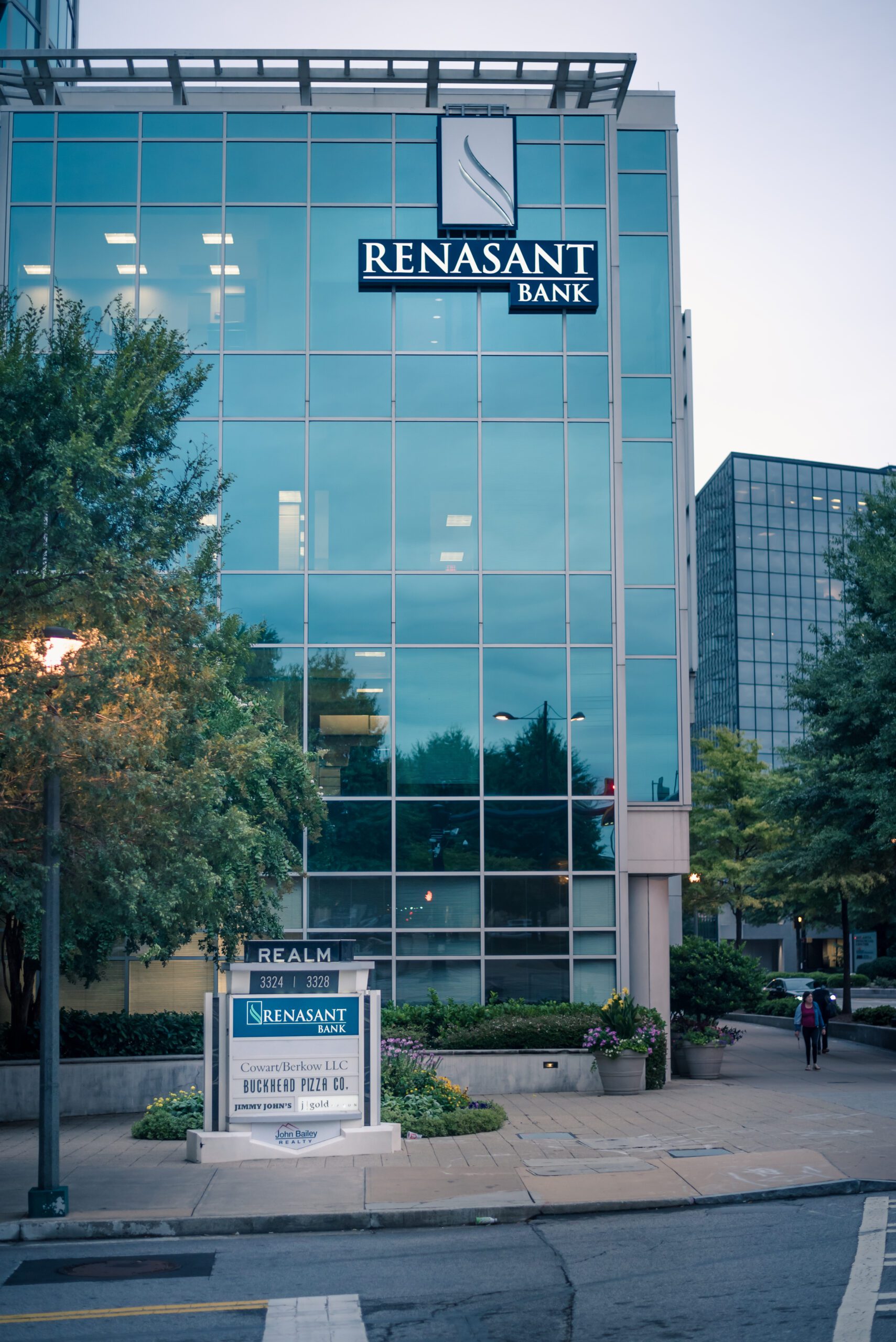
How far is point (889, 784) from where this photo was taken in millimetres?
24922

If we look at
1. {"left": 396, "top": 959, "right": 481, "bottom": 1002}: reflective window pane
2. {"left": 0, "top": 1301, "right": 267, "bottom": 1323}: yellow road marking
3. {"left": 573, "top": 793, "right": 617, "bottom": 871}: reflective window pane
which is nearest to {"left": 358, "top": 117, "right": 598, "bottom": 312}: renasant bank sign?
{"left": 573, "top": 793, "right": 617, "bottom": 871}: reflective window pane

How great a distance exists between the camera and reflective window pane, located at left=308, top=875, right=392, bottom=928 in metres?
24.2

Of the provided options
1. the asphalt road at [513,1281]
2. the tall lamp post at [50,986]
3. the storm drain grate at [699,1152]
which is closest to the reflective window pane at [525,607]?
the storm drain grate at [699,1152]

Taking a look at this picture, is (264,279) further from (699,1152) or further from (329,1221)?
(329,1221)

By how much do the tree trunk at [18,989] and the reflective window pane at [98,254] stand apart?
1150 cm

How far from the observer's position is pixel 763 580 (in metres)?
114

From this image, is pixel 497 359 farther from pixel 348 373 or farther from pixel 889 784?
pixel 889 784

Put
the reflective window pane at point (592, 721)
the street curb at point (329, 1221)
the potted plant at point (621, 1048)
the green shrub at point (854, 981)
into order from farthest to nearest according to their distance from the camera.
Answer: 1. the green shrub at point (854, 981)
2. the reflective window pane at point (592, 721)
3. the potted plant at point (621, 1048)
4. the street curb at point (329, 1221)

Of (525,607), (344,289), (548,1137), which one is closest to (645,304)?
(344,289)

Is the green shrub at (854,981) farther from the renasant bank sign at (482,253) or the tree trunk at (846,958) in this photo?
the renasant bank sign at (482,253)

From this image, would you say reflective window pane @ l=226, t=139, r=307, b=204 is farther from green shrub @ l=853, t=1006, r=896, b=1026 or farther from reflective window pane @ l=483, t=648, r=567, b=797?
green shrub @ l=853, t=1006, r=896, b=1026

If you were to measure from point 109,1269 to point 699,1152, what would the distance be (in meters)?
7.59

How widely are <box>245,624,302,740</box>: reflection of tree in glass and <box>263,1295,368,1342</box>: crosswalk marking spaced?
52.4ft

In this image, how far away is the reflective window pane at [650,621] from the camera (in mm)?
25656
